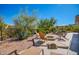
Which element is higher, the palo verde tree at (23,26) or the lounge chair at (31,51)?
the palo verde tree at (23,26)

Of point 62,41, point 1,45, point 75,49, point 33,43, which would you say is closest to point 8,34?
point 1,45

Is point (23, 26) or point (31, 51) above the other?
point (23, 26)

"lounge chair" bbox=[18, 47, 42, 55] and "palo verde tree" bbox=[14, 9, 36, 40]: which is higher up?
"palo verde tree" bbox=[14, 9, 36, 40]

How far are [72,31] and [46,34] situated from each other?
0.31 metres

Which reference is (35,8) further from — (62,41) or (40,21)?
(62,41)

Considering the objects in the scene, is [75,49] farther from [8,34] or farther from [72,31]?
[8,34]

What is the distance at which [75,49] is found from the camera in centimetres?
258

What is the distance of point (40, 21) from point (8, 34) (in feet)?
1.36

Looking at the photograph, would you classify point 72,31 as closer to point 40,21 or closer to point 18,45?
point 40,21

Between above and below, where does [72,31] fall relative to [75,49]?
above

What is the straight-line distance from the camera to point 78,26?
2588 mm

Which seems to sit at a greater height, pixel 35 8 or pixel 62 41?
pixel 35 8
